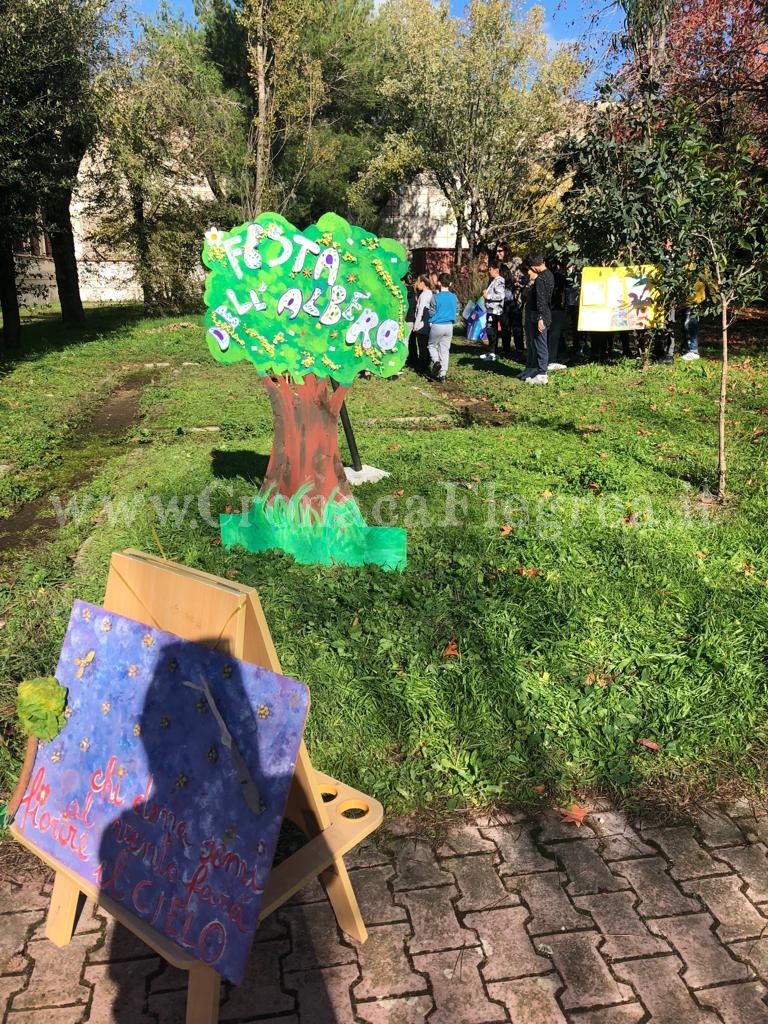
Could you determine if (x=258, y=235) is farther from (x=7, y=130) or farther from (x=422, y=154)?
(x=422, y=154)

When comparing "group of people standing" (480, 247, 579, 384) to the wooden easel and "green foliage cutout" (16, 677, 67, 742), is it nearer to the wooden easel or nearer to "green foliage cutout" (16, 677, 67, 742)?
the wooden easel

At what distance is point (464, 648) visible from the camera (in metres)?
3.97

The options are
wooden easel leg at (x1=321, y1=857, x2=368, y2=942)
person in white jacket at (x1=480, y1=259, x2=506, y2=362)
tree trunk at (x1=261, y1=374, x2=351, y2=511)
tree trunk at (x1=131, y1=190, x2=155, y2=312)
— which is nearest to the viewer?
wooden easel leg at (x1=321, y1=857, x2=368, y2=942)

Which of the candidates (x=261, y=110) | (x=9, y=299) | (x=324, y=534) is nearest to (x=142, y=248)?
(x=261, y=110)

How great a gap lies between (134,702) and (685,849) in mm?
2246

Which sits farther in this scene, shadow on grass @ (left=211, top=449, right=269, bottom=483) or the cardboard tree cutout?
shadow on grass @ (left=211, top=449, right=269, bottom=483)

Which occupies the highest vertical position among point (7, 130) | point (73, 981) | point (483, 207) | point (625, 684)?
point (483, 207)

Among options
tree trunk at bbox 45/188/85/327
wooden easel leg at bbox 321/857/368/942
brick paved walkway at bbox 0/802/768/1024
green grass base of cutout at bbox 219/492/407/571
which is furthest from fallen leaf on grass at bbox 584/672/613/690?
tree trunk at bbox 45/188/85/327

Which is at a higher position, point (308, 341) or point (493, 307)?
point (493, 307)

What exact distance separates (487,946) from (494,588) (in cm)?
244

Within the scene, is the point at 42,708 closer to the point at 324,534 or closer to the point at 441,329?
the point at 324,534

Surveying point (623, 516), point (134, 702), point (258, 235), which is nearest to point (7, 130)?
point (258, 235)

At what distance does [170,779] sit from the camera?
2.00 metres

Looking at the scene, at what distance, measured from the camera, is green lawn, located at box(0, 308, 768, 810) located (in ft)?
10.9
